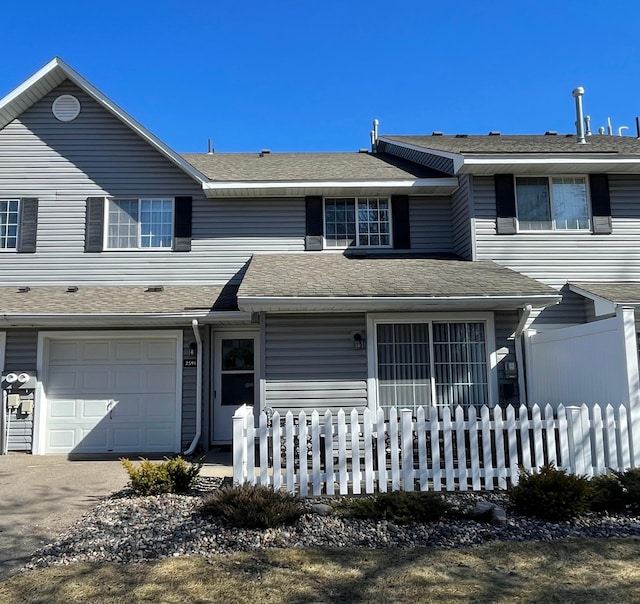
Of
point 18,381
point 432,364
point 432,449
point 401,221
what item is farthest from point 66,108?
point 432,449

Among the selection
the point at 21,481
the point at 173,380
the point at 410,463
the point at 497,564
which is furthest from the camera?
the point at 173,380

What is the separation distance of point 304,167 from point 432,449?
793 cm

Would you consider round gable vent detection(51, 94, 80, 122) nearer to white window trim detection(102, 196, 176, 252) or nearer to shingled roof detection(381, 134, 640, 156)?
white window trim detection(102, 196, 176, 252)

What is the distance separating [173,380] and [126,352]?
106cm

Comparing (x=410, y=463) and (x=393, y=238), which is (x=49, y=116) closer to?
(x=393, y=238)

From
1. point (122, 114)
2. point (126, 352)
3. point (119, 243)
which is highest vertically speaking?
point (122, 114)

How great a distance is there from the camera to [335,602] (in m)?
3.75

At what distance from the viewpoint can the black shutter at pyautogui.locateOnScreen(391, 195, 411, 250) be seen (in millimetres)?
11586

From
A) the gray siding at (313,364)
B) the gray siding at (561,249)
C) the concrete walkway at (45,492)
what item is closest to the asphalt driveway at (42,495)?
the concrete walkway at (45,492)

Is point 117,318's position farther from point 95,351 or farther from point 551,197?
point 551,197

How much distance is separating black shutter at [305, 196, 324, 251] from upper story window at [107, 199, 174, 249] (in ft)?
9.14

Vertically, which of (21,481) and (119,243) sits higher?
(119,243)

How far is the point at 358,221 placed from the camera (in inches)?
462

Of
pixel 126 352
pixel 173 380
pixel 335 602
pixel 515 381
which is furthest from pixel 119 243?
pixel 335 602
